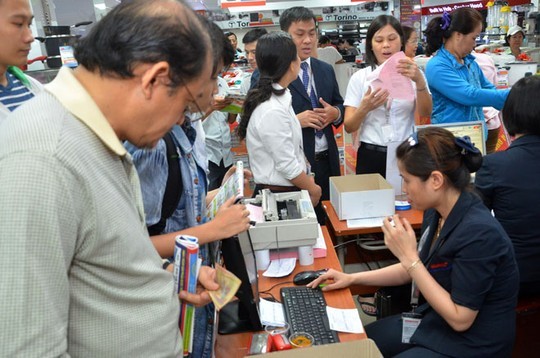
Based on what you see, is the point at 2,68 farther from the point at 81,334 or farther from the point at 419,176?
the point at 419,176

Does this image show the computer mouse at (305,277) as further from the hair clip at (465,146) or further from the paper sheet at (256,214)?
the hair clip at (465,146)

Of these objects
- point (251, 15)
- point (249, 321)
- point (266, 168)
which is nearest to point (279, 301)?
point (249, 321)

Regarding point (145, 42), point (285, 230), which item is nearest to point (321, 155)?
point (285, 230)

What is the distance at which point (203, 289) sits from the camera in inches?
47.9

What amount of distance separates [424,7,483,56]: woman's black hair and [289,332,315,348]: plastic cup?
2268mm

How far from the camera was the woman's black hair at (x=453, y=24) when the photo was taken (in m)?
2.80

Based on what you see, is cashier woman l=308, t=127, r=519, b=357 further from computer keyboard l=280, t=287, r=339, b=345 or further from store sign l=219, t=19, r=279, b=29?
store sign l=219, t=19, r=279, b=29

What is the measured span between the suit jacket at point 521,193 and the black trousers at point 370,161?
0.85m

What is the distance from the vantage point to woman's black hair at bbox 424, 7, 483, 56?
2.80 m

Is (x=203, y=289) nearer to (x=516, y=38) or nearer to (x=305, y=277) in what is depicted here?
(x=305, y=277)

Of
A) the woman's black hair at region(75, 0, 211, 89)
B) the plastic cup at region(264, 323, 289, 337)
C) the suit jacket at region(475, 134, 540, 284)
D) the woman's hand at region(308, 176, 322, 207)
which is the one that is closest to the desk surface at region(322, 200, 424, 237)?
the woman's hand at region(308, 176, 322, 207)

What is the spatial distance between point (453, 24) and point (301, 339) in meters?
2.31

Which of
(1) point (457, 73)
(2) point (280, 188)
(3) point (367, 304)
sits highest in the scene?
(1) point (457, 73)

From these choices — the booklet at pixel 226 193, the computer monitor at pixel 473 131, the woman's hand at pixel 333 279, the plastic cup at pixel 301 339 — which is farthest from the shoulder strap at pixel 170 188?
the computer monitor at pixel 473 131
